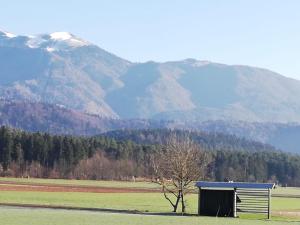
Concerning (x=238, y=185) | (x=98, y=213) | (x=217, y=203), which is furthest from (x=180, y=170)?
(x=98, y=213)

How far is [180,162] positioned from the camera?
65.7 metres

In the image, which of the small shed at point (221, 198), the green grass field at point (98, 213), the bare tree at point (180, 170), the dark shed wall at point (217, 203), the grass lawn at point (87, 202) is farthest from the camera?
the grass lawn at point (87, 202)

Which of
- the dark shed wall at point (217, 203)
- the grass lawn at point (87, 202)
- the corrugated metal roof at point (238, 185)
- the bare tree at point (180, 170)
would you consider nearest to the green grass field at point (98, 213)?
the grass lawn at point (87, 202)

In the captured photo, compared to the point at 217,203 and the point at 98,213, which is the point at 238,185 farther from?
the point at 98,213

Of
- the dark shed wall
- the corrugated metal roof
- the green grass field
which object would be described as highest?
the corrugated metal roof

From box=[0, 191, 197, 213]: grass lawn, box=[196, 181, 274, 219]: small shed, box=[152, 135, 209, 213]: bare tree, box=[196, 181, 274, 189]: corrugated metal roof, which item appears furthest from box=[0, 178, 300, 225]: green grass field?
box=[196, 181, 274, 189]: corrugated metal roof

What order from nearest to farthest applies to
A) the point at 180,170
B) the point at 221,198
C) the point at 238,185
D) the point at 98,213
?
1. the point at 98,213
2. the point at 238,185
3. the point at 221,198
4. the point at 180,170

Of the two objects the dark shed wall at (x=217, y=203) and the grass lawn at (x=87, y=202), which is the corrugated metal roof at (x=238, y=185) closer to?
the dark shed wall at (x=217, y=203)

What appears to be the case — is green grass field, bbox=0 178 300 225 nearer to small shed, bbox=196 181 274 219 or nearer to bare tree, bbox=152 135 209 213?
small shed, bbox=196 181 274 219

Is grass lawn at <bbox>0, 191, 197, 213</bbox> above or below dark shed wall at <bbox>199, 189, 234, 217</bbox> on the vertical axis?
below

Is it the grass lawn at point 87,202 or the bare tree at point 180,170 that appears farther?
the grass lawn at point 87,202

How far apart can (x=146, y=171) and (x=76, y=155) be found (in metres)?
22.3

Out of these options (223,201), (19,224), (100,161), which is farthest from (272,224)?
(100,161)

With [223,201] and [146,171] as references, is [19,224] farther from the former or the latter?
[146,171]
